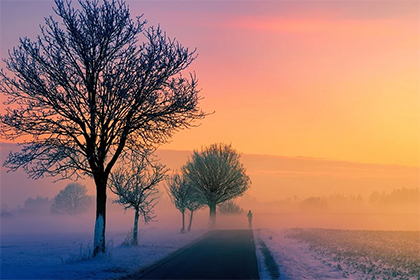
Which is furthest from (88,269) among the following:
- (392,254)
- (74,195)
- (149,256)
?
(74,195)

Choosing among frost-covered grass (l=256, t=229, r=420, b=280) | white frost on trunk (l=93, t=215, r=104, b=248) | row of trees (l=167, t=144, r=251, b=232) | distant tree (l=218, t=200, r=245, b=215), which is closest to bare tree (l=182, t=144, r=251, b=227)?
row of trees (l=167, t=144, r=251, b=232)

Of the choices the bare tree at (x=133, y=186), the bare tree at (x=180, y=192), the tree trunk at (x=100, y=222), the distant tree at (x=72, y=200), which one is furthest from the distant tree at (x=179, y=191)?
the distant tree at (x=72, y=200)

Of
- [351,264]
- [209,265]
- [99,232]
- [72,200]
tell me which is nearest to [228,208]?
[72,200]

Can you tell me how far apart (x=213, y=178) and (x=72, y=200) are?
61.4 metres

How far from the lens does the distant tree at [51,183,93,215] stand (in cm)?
11206

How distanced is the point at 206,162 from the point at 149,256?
3998cm

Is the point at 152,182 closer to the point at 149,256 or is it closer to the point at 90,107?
the point at 149,256

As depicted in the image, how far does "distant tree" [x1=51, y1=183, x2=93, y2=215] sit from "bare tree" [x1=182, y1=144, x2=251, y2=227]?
57403 millimetres

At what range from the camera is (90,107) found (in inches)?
918

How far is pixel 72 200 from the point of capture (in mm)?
112062

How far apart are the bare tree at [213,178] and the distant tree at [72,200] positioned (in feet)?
188

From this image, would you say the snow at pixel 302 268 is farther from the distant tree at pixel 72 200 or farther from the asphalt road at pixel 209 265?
the distant tree at pixel 72 200

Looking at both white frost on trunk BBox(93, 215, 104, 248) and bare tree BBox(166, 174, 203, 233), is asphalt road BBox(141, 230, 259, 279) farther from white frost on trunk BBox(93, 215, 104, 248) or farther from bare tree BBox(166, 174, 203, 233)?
bare tree BBox(166, 174, 203, 233)

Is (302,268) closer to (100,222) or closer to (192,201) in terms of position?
(100,222)
